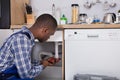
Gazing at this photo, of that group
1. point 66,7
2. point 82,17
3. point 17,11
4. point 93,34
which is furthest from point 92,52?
point 17,11

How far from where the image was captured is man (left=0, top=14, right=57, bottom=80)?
4.21 feet

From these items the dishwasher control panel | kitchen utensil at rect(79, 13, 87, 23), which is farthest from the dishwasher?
kitchen utensil at rect(79, 13, 87, 23)

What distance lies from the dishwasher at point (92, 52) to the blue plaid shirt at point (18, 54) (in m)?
0.60

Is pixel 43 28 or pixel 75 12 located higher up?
pixel 75 12

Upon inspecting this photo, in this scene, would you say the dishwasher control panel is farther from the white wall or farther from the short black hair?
the white wall

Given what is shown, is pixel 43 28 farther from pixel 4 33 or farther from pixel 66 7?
pixel 66 7

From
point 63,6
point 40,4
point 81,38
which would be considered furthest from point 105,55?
point 40,4

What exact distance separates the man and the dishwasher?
0.48 m

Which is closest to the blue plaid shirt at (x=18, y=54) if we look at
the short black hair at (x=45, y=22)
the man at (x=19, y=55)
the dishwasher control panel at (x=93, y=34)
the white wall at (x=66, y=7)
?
the man at (x=19, y=55)

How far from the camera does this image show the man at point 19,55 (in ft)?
4.21

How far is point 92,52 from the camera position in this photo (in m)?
1.87

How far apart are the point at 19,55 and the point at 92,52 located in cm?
78

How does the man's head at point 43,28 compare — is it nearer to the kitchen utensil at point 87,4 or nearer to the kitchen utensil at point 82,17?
the kitchen utensil at point 82,17

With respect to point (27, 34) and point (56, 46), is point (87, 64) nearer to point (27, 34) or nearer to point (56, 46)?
point (56, 46)
